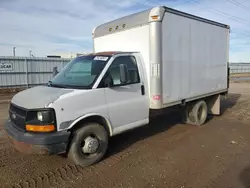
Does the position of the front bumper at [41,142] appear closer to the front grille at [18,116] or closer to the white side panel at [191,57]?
the front grille at [18,116]

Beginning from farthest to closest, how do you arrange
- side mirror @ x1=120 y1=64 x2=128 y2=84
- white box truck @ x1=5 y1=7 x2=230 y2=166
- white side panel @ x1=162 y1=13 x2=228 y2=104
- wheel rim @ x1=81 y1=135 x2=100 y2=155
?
white side panel @ x1=162 y1=13 x2=228 y2=104, side mirror @ x1=120 y1=64 x2=128 y2=84, wheel rim @ x1=81 y1=135 x2=100 y2=155, white box truck @ x1=5 y1=7 x2=230 y2=166

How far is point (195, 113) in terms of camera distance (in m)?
6.93

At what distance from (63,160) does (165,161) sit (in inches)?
82.2

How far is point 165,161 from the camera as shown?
4.43 meters

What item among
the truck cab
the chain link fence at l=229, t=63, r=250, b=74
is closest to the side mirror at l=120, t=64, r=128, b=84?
the truck cab

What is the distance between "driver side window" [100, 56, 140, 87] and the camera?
442cm

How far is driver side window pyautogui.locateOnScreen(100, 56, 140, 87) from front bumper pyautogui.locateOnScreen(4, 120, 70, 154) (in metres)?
1.27

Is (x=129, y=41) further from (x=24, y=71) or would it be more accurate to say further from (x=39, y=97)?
(x=24, y=71)

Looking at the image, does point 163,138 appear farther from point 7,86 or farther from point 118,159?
point 7,86

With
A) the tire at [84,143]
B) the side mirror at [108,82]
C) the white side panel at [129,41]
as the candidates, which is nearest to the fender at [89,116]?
the tire at [84,143]

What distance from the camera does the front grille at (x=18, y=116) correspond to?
3774 millimetres

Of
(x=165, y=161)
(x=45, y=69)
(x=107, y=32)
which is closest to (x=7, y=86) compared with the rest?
(x=45, y=69)

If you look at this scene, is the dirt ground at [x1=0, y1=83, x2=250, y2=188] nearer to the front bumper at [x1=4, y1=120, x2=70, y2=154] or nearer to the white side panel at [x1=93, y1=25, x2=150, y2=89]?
the front bumper at [x1=4, y1=120, x2=70, y2=154]

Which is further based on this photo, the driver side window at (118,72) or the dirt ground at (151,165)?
the driver side window at (118,72)
